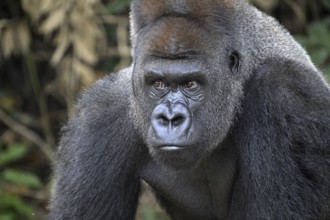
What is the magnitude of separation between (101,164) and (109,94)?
1.57 ft

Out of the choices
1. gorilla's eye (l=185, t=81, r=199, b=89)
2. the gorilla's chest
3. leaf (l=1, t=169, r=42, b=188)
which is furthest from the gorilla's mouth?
leaf (l=1, t=169, r=42, b=188)

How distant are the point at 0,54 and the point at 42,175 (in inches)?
52.9

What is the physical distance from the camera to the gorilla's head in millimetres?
5426

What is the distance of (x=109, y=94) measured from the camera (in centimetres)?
617

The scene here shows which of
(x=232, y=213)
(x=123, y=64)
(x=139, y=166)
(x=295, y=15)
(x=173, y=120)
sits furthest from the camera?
(x=295, y=15)

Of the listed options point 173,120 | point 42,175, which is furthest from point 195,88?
point 42,175

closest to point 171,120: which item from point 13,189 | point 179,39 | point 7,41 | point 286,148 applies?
point 179,39

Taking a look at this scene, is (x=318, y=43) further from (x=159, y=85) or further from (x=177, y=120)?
(x=177, y=120)

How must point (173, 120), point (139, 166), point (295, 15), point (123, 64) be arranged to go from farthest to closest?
point (295, 15) → point (123, 64) → point (139, 166) → point (173, 120)

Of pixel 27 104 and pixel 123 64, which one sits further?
pixel 27 104

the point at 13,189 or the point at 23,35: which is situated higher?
the point at 23,35

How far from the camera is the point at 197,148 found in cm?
550

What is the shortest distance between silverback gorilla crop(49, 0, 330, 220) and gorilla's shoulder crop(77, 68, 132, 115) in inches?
0.6

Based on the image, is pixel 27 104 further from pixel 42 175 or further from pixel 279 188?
pixel 279 188
